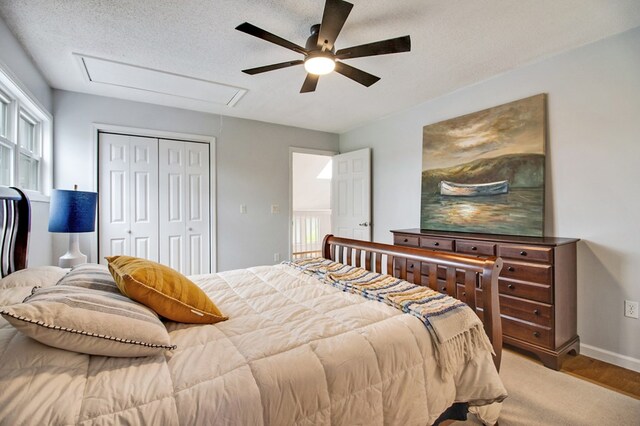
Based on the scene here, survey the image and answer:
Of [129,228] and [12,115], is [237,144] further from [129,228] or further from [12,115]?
[12,115]

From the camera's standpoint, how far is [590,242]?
2.34m

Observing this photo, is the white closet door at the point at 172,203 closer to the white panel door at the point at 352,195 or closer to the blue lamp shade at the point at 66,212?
the blue lamp shade at the point at 66,212

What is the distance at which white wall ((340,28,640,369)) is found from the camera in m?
2.16

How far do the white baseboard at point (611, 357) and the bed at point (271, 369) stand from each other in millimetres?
1514

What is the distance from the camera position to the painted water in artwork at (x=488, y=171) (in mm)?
2607

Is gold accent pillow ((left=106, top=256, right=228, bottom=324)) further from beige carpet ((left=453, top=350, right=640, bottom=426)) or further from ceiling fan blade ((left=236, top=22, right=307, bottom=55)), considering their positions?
beige carpet ((left=453, top=350, right=640, bottom=426))

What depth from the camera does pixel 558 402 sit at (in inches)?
70.6

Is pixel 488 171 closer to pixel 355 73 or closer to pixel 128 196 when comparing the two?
pixel 355 73

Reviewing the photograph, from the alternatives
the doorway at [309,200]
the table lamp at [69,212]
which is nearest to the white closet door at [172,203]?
the table lamp at [69,212]

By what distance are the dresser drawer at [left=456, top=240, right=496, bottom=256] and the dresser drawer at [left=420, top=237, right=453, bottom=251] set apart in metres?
0.08

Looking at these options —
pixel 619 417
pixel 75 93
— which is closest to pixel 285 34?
pixel 75 93

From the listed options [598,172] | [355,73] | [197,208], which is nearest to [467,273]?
[355,73]

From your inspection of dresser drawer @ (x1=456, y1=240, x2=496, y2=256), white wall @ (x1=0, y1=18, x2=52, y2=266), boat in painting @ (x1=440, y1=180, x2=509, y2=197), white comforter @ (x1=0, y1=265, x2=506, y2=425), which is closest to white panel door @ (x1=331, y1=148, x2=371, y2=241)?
boat in painting @ (x1=440, y1=180, x2=509, y2=197)

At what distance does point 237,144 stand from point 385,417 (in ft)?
12.3
